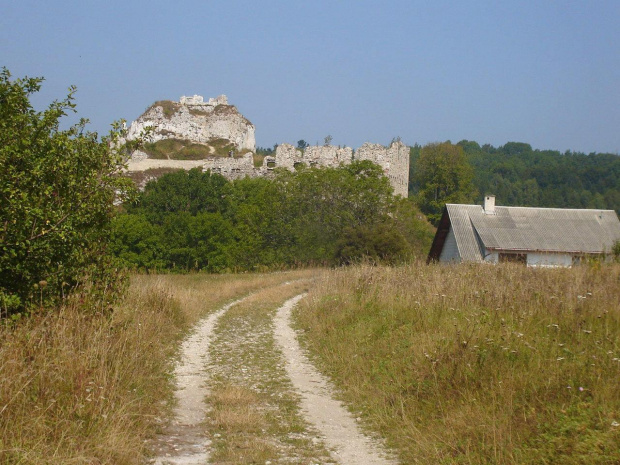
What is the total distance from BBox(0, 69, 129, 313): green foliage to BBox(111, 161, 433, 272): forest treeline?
93.5ft

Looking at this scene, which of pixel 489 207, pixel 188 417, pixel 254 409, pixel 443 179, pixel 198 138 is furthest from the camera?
pixel 198 138

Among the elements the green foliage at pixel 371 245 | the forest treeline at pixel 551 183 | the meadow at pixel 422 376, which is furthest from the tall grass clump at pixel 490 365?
the forest treeline at pixel 551 183

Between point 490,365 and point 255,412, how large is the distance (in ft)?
7.50

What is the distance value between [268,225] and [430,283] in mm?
30750

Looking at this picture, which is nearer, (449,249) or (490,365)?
(490,365)

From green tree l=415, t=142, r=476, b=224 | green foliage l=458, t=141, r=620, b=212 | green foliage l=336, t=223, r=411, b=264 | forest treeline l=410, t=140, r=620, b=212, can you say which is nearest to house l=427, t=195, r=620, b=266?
green foliage l=336, t=223, r=411, b=264

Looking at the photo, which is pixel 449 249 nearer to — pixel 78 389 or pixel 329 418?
pixel 329 418

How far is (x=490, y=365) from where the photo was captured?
604cm

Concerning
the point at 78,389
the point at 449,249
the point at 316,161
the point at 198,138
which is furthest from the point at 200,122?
the point at 78,389

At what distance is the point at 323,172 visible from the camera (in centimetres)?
4147

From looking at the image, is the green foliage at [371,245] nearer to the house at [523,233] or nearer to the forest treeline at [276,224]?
the house at [523,233]

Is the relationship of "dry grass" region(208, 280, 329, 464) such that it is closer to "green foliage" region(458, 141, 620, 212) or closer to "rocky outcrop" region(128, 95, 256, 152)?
"rocky outcrop" region(128, 95, 256, 152)

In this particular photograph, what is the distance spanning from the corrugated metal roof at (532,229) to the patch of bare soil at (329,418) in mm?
22586

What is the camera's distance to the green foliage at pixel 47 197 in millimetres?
5779
